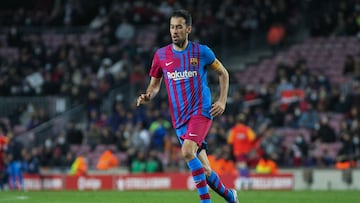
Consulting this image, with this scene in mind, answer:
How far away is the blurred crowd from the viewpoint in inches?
1064

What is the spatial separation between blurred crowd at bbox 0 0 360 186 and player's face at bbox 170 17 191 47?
48.1ft

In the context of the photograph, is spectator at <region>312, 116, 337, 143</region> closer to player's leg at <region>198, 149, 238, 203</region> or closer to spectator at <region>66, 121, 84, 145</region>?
spectator at <region>66, 121, 84, 145</region>

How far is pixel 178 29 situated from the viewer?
11445 mm

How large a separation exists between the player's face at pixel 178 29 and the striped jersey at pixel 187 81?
0.67ft

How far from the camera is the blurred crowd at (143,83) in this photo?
88.7ft

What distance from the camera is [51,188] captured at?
86.1ft

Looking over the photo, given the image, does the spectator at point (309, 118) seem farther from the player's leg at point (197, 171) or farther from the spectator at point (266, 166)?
the player's leg at point (197, 171)

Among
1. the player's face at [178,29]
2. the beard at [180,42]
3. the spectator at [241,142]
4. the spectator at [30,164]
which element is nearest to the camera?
the player's face at [178,29]

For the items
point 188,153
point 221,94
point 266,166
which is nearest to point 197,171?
point 188,153

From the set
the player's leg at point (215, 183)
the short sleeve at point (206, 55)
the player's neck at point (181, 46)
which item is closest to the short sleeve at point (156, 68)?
the player's neck at point (181, 46)

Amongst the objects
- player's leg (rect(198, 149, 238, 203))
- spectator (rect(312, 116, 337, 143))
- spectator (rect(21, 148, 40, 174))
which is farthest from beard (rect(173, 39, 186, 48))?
spectator (rect(21, 148, 40, 174))

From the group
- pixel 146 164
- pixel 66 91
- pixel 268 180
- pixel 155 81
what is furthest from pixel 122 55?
pixel 155 81

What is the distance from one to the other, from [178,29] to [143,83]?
62.5 feet

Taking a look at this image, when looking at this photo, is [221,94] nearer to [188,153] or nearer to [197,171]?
[188,153]
